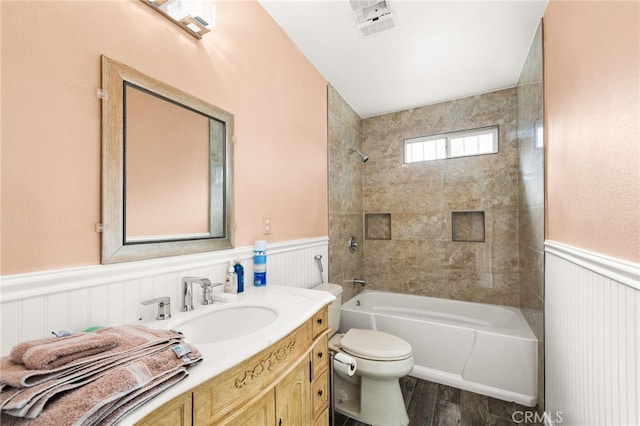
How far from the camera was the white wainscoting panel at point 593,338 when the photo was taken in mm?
768

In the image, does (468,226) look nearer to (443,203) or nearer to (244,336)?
(443,203)

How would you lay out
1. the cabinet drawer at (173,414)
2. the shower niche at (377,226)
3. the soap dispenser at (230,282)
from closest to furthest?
the cabinet drawer at (173,414) < the soap dispenser at (230,282) < the shower niche at (377,226)

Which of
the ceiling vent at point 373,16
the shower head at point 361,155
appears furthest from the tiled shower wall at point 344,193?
the ceiling vent at point 373,16

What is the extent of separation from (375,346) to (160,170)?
1552 mm

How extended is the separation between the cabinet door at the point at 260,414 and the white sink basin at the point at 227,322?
0.89 ft

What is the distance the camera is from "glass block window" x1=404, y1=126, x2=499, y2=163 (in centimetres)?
273

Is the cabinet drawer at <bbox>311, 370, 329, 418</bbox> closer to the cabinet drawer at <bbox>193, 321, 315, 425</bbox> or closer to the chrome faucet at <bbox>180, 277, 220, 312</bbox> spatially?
the cabinet drawer at <bbox>193, 321, 315, 425</bbox>

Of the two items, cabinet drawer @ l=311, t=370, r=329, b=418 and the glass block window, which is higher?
the glass block window

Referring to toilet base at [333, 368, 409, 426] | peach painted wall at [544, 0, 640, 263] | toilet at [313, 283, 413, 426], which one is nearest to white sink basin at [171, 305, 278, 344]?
toilet at [313, 283, 413, 426]

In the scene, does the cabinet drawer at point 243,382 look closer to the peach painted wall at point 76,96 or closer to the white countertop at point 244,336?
the white countertop at point 244,336

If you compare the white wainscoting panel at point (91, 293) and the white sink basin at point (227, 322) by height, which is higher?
the white wainscoting panel at point (91, 293)

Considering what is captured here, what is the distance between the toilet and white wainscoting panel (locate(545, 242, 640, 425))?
0.75 meters

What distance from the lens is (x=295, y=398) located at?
3.34ft

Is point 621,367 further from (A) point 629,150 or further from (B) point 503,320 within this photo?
(B) point 503,320
